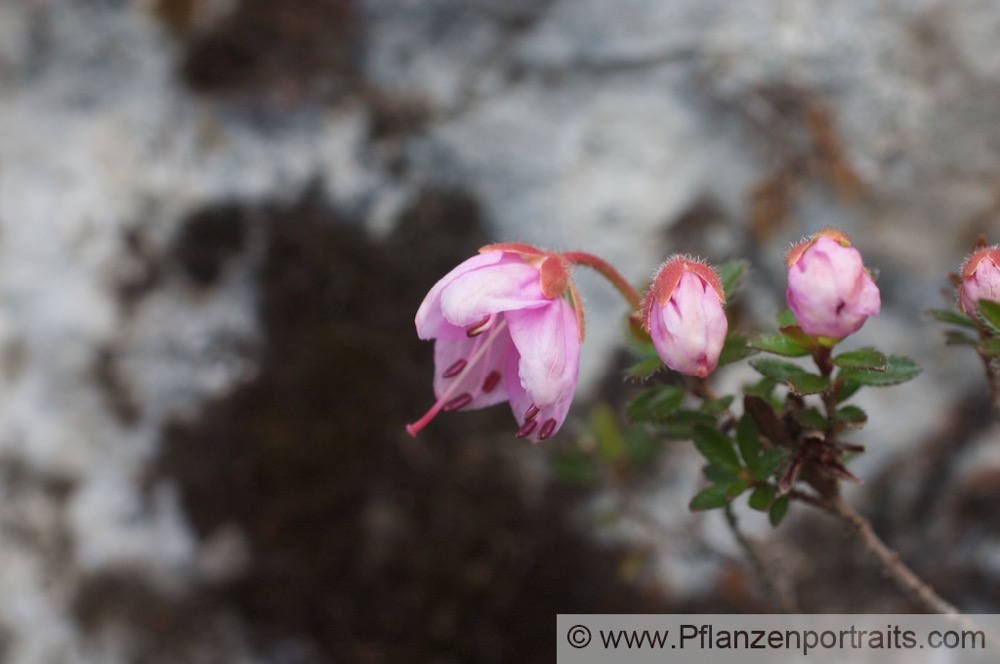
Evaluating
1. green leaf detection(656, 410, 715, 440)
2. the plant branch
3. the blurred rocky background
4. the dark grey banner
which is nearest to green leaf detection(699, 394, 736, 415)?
green leaf detection(656, 410, 715, 440)

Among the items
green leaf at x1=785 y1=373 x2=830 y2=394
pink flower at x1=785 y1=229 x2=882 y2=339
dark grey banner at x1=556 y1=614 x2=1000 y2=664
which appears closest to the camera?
pink flower at x1=785 y1=229 x2=882 y2=339

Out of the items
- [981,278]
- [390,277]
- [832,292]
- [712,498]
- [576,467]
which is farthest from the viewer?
[390,277]

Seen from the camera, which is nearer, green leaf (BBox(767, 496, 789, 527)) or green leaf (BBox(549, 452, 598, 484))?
green leaf (BBox(767, 496, 789, 527))

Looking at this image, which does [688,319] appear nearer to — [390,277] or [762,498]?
[762,498]

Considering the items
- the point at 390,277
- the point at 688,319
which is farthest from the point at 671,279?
the point at 390,277

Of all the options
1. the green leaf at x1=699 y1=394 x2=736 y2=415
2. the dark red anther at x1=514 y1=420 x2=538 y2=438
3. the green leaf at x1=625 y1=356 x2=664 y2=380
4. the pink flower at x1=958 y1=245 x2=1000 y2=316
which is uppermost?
the pink flower at x1=958 y1=245 x2=1000 y2=316

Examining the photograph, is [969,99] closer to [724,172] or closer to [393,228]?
[724,172]

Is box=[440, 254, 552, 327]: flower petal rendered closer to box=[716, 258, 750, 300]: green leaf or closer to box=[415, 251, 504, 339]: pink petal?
box=[415, 251, 504, 339]: pink petal

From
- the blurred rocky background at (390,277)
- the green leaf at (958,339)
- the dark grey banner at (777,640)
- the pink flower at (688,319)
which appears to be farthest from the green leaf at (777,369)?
the blurred rocky background at (390,277)
